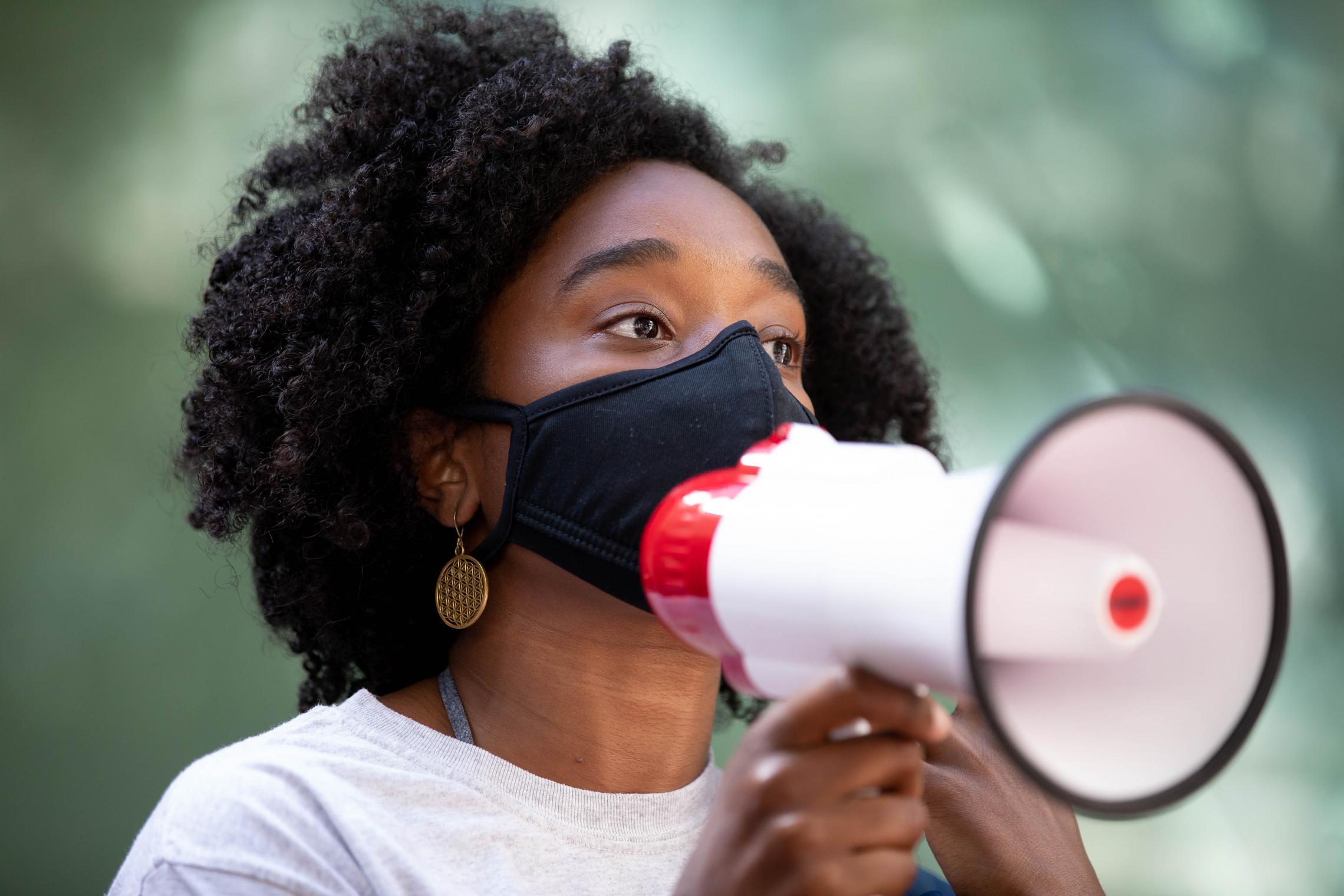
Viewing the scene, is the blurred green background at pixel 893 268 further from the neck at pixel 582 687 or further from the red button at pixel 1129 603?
the red button at pixel 1129 603

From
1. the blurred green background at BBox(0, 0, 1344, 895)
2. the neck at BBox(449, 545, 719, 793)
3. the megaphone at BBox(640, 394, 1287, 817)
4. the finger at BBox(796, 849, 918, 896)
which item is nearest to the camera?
the megaphone at BBox(640, 394, 1287, 817)

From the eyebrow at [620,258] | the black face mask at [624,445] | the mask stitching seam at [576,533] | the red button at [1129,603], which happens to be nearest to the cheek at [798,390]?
the black face mask at [624,445]

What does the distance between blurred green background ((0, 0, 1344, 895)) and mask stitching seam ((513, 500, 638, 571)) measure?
41.4 inches

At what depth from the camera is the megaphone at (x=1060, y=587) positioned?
0.68 m

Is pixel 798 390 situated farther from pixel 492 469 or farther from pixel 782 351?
pixel 492 469

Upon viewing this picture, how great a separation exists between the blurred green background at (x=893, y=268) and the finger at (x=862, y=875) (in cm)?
160

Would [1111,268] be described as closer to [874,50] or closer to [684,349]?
[874,50]

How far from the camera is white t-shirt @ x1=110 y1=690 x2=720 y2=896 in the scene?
108 centimetres

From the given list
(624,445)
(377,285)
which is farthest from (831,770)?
(377,285)

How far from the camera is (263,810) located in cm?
111

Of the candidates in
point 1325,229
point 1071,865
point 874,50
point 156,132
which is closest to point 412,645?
point 1071,865

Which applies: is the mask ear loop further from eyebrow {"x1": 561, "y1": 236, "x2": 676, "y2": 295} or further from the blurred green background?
the blurred green background

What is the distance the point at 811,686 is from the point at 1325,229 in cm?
218

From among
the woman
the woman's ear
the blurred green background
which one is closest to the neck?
the woman
